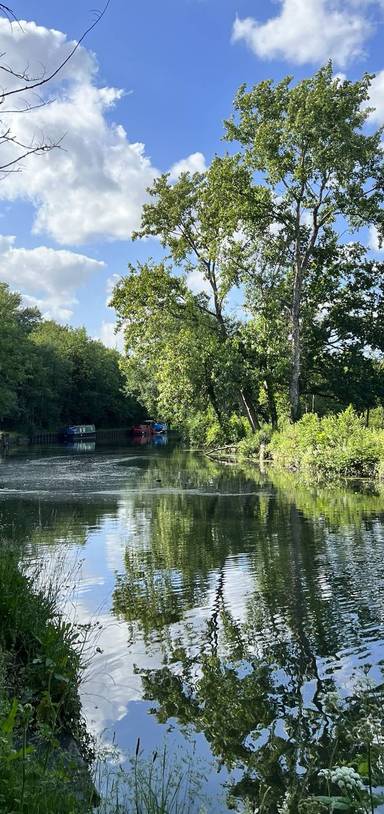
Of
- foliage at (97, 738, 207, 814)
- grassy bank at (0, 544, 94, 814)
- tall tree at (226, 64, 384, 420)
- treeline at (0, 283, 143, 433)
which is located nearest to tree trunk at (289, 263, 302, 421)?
tall tree at (226, 64, 384, 420)

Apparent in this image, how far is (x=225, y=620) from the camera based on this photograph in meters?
8.78

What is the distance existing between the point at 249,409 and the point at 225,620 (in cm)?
3353

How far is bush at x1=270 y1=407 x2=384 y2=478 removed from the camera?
26.5 meters

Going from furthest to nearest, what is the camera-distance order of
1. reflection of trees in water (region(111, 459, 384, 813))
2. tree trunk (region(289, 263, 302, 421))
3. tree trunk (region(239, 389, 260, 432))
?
1. tree trunk (region(239, 389, 260, 432))
2. tree trunk (region(289, 263, 302, 421))
3. reflection of trees in water (region(111, 459, 384, 813))

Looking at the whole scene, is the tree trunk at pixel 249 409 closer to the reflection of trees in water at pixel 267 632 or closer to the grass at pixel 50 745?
the reflection of trees in water at pixel 267 632

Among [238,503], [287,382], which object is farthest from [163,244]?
[238,503]

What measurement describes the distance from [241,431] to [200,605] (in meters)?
37.7

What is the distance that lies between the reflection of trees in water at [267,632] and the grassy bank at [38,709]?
1046 millimetres

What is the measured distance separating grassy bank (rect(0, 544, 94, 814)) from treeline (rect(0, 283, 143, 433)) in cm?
5841

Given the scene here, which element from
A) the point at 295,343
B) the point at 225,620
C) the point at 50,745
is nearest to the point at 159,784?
the point at 50,745

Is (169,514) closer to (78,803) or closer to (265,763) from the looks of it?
(265,763)

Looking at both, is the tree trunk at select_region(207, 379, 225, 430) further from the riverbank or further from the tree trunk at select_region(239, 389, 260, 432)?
the riverbank

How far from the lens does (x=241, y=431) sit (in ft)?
154

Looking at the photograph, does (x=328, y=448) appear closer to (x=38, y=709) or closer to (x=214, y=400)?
(x=214, y=400)
